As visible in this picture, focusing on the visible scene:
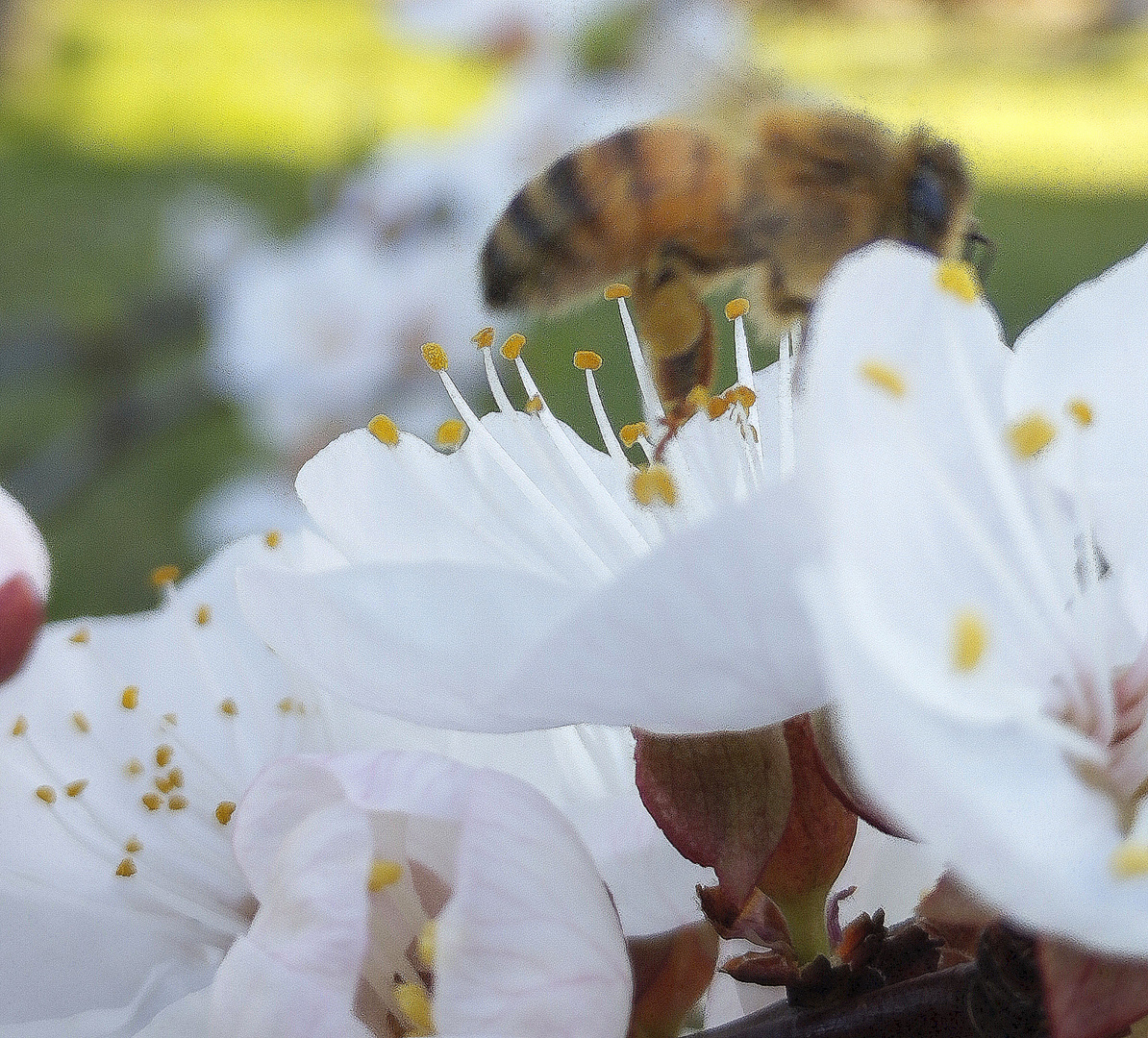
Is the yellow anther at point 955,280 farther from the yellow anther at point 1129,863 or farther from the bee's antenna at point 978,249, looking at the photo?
the bee's antenna at point 978,249

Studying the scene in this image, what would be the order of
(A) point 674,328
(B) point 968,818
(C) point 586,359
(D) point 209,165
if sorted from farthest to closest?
(D) point 209,165, (A) point 674,328, (C) point 586,359, (B) point 968,818

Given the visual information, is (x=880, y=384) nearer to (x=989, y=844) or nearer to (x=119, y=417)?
(x=989, y=844)

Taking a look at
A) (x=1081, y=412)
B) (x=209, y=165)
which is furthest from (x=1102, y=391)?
(x=209, y=165)

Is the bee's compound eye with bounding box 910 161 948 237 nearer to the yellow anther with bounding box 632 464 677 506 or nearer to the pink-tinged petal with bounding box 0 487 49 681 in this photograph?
the yellow anther with bounding box 632 464 677 506

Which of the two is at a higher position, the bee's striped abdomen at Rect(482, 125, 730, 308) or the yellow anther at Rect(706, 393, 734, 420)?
the bee's striped abdomen at Rect(482, 125, 730, 308)

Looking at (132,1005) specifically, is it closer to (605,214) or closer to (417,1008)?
(417,1008)

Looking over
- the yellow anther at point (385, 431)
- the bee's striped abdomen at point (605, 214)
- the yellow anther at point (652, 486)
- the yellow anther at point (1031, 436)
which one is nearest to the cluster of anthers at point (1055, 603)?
the yellow anther at point (1031, 436)

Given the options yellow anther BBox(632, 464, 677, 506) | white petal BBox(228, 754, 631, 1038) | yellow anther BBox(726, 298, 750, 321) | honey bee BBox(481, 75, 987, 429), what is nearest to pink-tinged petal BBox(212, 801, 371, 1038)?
white petal BBox(228, 754, 631, 1038)
